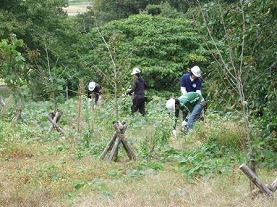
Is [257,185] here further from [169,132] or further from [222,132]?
[169,132]

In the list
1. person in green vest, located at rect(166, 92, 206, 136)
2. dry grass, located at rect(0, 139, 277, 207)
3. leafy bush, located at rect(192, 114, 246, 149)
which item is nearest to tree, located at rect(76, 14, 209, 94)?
person in green vest, located at rect(166, 92, 206, 136)

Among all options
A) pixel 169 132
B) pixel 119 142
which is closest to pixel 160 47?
pixel 169 132

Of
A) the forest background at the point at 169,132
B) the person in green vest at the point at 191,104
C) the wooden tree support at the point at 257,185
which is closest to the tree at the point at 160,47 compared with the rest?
the forest background at the point at 169,132

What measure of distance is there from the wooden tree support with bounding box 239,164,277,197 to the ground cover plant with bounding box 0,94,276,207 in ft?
0.25

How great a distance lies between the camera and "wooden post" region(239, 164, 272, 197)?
6.52m

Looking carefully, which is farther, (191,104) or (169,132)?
(191,104)

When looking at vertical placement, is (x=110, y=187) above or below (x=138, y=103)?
above

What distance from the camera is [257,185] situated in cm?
662

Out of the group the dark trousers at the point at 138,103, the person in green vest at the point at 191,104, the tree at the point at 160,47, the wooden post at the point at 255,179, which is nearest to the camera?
the wooden post at the point at 255,179

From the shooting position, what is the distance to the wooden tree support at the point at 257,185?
652 centimetres

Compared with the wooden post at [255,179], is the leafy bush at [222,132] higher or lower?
lower

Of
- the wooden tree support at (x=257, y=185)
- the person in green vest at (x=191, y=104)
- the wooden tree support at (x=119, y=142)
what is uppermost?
the wooden tree support at (x=257, y=185)

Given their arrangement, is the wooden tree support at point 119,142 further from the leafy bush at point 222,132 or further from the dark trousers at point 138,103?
the dark trousers at point 138,103

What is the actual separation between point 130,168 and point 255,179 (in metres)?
2.97
